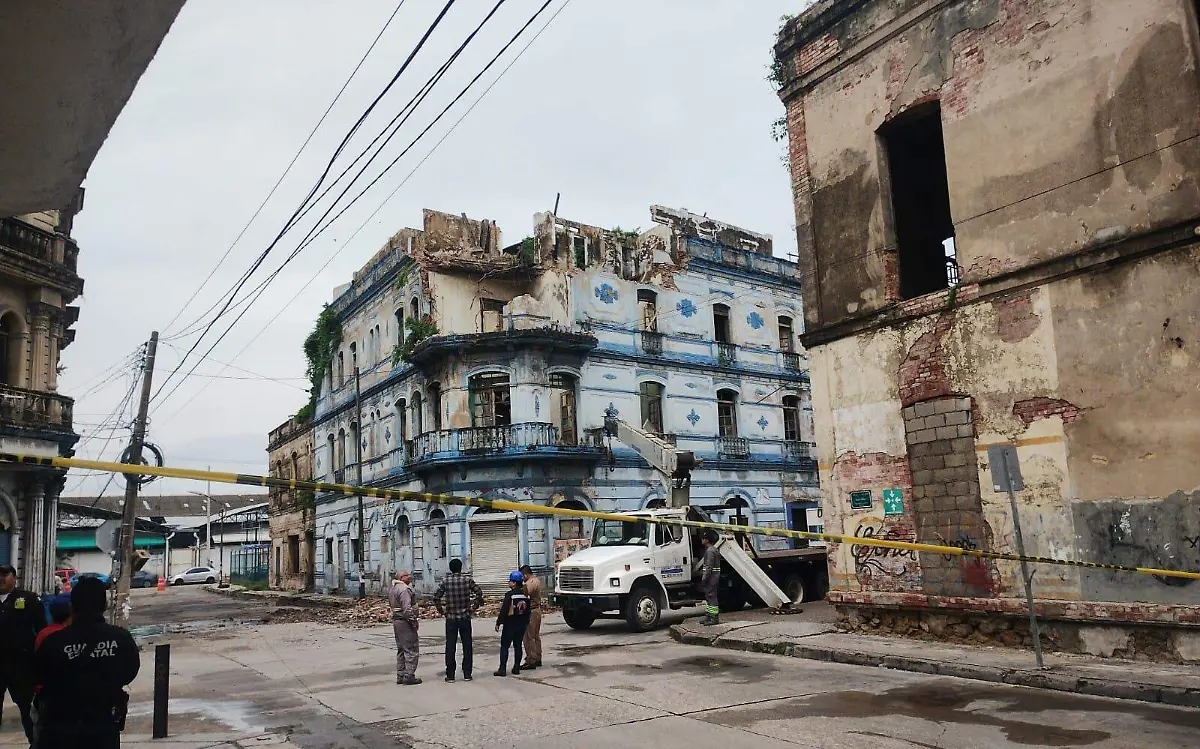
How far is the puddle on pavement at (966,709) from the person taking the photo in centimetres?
795

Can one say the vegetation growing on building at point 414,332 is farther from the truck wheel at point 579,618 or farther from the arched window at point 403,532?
the truck wheel at point 579,618

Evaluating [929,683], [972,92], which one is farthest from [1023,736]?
[972,92]

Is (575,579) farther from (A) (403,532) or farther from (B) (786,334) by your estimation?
(B) (786,334)

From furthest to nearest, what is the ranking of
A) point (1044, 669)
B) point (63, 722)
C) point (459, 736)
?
point (1044, 669), point (459, 736), point (63, 722)

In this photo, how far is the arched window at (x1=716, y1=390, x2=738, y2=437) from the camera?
34000 millimetres

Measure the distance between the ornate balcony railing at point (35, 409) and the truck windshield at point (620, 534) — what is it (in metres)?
13.8

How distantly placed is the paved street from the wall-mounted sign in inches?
114

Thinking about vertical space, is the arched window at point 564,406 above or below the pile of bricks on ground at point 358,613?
above

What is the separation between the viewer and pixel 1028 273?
12.5 m

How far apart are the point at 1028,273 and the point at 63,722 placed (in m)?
12.1

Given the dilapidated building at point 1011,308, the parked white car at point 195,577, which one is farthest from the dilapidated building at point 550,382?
the parked white car at point 195,577

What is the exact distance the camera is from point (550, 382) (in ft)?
97.5

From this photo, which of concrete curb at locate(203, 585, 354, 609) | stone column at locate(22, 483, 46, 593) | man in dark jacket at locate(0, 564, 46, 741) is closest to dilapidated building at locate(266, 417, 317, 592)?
concrete curb at locate(203, 585, 354, 609)

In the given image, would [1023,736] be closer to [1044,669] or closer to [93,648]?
[1044,669]
